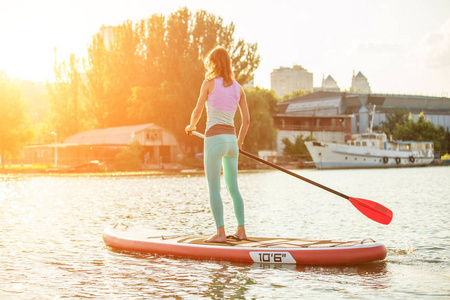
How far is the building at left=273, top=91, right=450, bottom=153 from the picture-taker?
291ft

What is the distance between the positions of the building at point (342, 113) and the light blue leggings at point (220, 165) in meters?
72.9

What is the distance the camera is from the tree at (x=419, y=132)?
92.8m

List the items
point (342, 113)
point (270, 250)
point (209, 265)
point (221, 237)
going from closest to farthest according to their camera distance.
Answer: point (270, 250) < point (209, 265) < point (221, 237) < point (342, 113)

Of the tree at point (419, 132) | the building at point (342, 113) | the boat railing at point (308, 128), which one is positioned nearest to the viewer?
the boat railing at point (308, 128)

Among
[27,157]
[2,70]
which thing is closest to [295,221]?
[2,70]

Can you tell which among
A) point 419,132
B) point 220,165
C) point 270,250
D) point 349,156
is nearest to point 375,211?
point 270,250

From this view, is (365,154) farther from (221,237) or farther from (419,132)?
Answer: (221,237)

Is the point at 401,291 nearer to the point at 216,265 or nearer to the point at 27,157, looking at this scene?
the point at 216,265

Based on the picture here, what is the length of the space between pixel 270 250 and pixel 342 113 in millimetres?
95961

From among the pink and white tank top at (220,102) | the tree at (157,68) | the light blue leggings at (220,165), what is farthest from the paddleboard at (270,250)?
the tree at (157,68)

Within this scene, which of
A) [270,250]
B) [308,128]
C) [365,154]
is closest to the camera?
[270,250]

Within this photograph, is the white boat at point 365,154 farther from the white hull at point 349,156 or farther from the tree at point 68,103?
the tree at point 68,103

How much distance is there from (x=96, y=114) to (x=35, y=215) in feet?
195

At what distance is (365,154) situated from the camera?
75688 millimetres
